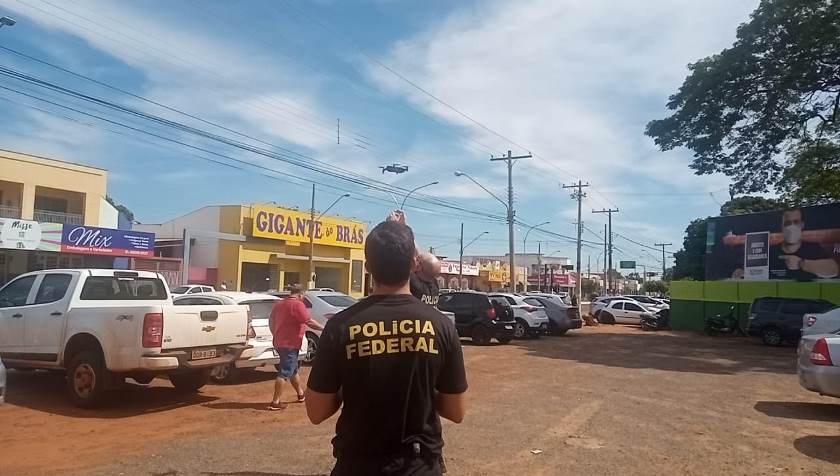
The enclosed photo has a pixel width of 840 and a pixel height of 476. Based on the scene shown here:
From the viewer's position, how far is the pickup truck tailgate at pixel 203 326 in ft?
28.4

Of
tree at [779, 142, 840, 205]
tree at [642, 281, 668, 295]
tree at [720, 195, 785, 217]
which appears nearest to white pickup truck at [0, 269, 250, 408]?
tree at [779, 142, 840, 205]

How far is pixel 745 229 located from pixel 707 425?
26.0 m

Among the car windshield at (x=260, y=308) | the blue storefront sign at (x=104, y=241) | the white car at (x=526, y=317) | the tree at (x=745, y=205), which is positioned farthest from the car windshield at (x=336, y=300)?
the tree at (x=745, y=205)

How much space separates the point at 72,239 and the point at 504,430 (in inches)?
1105

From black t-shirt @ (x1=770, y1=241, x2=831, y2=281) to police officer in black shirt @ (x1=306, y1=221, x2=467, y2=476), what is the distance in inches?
1186

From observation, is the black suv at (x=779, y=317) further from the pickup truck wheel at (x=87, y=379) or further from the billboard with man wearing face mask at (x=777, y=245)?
the pickup truck wheel at (x=87, y=379)

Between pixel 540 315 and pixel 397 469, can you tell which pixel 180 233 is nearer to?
pixel 540 315

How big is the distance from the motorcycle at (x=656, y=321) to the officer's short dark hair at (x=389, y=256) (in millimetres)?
33318

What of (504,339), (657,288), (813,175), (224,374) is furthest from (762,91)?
(657,288)

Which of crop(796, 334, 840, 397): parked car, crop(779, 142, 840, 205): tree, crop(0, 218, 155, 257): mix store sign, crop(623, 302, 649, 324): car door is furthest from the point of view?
crop(623, 302, 649, 324): car door

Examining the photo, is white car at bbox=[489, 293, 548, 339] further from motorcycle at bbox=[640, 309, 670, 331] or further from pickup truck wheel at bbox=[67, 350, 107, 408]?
pickup truck wheel at bbox=[67, 350, 107, 408]

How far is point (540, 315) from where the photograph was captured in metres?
24.3

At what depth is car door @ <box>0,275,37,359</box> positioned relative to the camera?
388 inches

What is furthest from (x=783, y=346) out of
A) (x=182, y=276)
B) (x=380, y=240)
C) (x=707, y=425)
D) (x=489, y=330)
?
(x=182, y=276)
